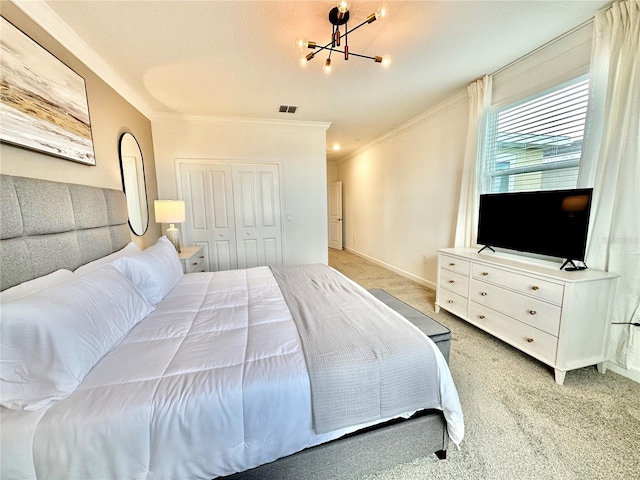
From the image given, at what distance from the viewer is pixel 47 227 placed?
1.45 metres

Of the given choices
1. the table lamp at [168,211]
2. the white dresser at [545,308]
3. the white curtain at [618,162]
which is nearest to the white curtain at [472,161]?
the white dresser at [545,308]

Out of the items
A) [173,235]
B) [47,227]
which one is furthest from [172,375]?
[173,235]

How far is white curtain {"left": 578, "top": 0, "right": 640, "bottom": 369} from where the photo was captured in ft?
5.50

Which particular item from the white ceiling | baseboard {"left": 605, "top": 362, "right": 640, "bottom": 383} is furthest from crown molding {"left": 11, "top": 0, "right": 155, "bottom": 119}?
baseboard {"left": 605, "top": 362, "right": 640, "bottom": 383}

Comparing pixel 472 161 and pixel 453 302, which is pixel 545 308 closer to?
pixel 453 302

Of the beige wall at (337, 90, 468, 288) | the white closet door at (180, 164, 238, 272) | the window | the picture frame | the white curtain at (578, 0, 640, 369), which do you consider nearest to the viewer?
the picture frame

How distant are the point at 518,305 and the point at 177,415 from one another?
2430mm

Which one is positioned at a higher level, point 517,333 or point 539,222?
point 539,222

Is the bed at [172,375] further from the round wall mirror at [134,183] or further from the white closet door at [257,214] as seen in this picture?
the white closet door at [257,214]

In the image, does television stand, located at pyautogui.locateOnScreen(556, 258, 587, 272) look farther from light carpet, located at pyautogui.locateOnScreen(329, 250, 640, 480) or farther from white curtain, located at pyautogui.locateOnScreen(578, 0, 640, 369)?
light carpet, located at pyautogui.locateOnScreen(329, 250, 640, 480)

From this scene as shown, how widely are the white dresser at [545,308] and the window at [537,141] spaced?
32.2 inches

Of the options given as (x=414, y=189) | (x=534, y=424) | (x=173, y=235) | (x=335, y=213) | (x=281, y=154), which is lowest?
(x=534, y=424)

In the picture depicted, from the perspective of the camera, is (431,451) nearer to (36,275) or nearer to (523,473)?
(523,473)

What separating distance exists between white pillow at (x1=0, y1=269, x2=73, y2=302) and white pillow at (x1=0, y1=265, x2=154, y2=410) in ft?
0.88
